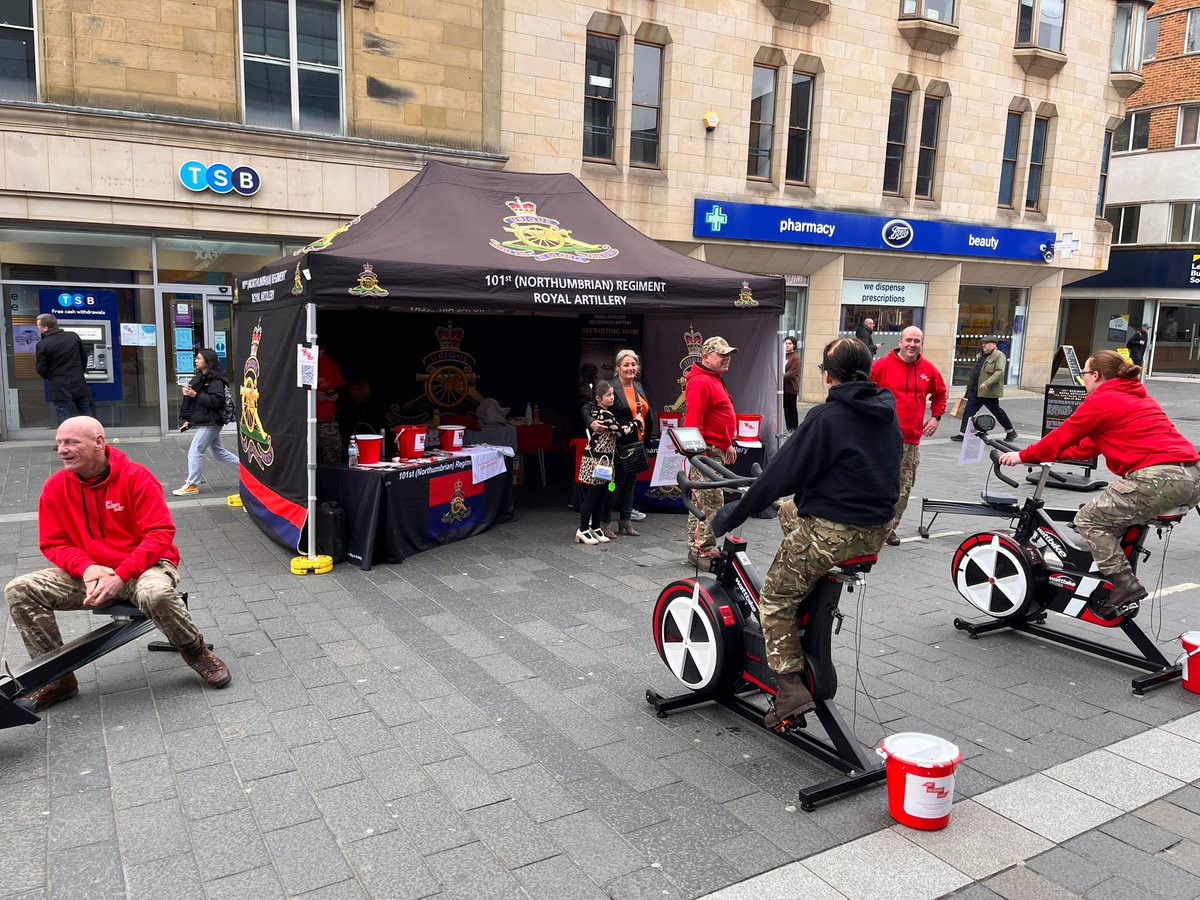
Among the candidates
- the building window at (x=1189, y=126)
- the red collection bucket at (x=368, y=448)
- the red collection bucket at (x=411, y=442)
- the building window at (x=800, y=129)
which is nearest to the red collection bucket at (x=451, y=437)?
the red collection bucket at (x=411, y=442)

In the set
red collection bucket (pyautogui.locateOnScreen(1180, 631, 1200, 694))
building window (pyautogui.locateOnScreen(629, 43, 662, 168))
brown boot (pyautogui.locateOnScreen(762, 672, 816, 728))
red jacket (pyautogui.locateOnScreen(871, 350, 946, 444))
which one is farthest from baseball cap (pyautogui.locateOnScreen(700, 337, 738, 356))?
building window (pyautogui.locateOnScreen(629, 43, 662, 168))

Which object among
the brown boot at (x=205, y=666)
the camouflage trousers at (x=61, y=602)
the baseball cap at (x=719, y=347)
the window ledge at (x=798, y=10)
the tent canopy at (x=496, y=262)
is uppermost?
the window ledge at (x=798, y=10)

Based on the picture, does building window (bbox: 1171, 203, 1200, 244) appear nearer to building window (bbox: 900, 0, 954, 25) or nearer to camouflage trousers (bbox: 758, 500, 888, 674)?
building window (bbox: 900, 0, 954, 25)

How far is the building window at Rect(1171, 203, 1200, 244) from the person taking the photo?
29.0 metres

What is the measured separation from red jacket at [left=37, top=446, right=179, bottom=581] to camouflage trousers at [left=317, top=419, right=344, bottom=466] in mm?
3404

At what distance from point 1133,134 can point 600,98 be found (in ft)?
78.4

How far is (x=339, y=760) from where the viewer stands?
3961 millimetres

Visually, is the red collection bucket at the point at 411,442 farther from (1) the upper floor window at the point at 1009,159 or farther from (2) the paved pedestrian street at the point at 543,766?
(1) the upper floor window at the point at 1009,159

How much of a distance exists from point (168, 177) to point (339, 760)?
1143cm

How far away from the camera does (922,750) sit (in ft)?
11.5

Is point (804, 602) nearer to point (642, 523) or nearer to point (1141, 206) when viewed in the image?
point (642, 523)

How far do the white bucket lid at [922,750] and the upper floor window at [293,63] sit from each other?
43.5ft

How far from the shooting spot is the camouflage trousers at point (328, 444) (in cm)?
802

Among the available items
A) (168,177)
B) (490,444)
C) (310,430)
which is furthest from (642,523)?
(168,177)
